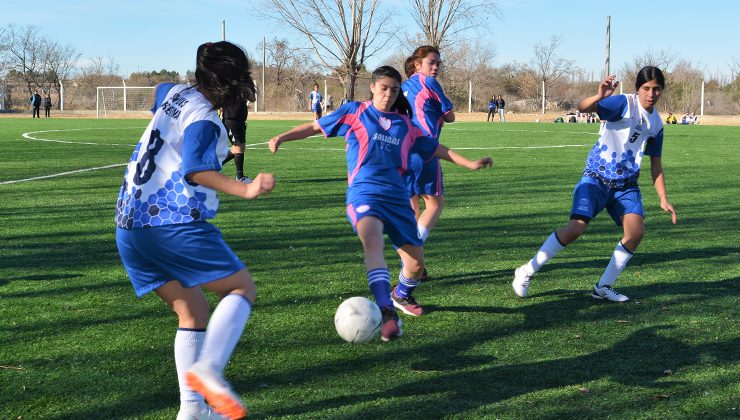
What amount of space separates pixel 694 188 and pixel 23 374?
455 inches

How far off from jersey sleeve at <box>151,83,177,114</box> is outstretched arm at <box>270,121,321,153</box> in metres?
1.30

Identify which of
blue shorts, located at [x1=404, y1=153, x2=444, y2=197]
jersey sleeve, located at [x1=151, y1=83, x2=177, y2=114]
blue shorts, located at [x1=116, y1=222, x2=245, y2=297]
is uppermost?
jersey sleeve, located at [x1=151, y1=83, x2=177, y2=114]

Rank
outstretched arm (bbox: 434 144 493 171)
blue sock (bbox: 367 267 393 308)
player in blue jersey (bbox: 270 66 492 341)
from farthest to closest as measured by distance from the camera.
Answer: outstretched arm (bbox: 434 144 493 171), player in blue jersey (bbox: 270 66 492 341), blue sock (bbox: 367 267 393 308)

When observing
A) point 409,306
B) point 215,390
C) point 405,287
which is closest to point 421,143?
point 405,287

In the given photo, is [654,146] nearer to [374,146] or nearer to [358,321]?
[374,146]

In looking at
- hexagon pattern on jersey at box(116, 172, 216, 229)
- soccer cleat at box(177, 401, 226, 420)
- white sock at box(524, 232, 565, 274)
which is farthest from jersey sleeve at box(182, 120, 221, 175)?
white sock at box(524, 232, 565, 274)

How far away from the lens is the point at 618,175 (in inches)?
226

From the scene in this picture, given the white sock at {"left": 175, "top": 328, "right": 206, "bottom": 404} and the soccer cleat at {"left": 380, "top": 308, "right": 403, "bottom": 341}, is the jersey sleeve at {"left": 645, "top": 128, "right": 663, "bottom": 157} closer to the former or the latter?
the soccer cleat at {"left": 380, "top": 308, "right": 403, "bottom": 341}

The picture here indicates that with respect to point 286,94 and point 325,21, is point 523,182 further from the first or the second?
point 286,94

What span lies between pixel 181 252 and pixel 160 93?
0.75 metres

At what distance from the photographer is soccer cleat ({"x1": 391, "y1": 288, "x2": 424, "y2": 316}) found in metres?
5.45

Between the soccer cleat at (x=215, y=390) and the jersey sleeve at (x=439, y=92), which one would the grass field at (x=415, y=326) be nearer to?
the soccer cleat at (x=215, y=390)

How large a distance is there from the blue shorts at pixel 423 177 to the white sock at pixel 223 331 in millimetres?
3344

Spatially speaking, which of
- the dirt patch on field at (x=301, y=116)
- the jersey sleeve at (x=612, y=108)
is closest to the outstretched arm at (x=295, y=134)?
the jersey sleeve at (x=612, y=108)
